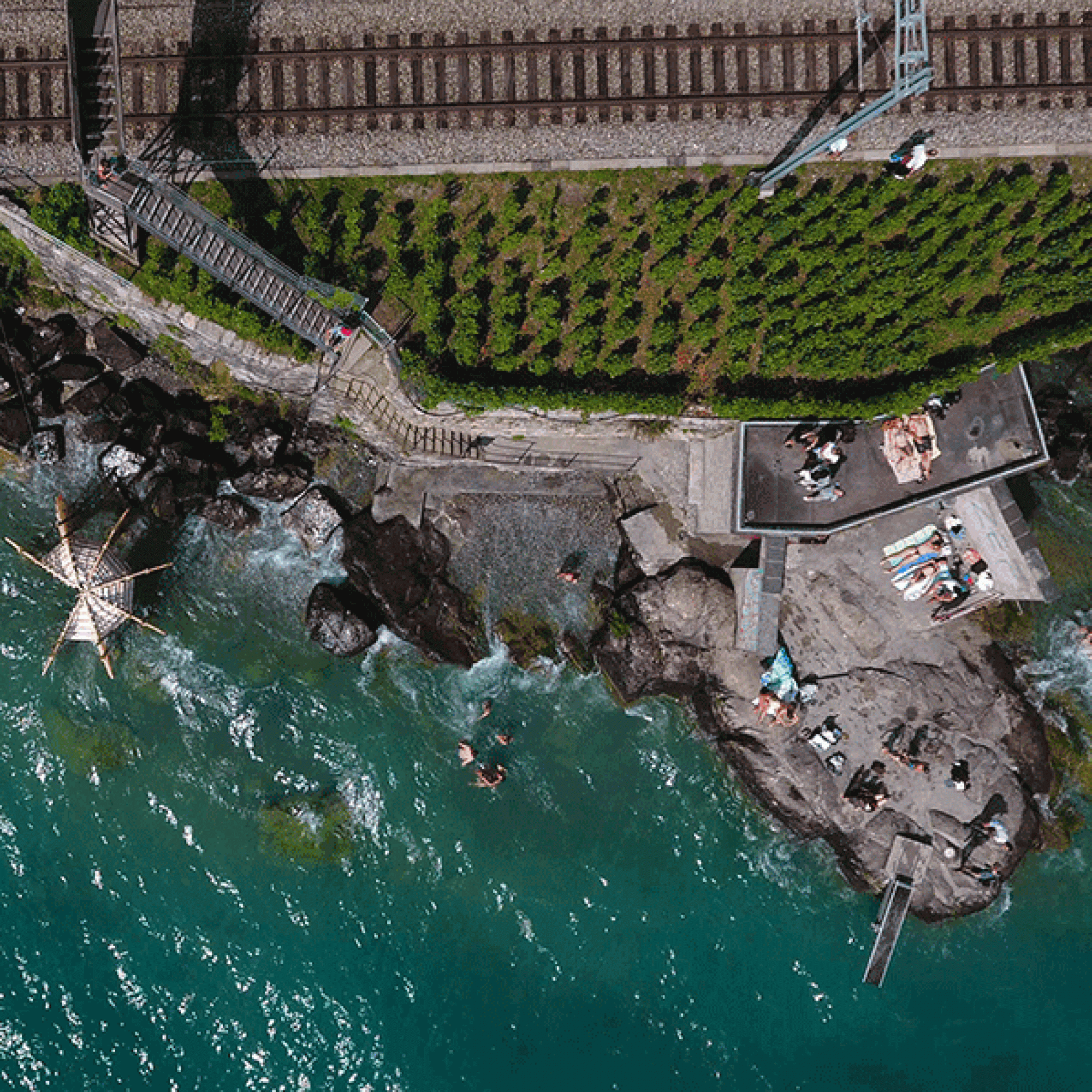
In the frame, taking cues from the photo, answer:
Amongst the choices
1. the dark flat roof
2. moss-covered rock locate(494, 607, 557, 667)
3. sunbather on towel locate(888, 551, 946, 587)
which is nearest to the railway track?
the dark flat roof

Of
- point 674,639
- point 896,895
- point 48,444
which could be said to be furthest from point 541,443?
point 896,895

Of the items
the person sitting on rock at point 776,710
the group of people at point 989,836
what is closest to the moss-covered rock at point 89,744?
the person sitting on rock at point 776,710

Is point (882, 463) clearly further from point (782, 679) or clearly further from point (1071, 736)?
point (1071, 736)

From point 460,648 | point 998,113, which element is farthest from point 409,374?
point 998,113

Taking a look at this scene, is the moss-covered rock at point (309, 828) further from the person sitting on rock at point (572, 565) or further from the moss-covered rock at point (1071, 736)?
the moss-covered rock at point (1071, 736)

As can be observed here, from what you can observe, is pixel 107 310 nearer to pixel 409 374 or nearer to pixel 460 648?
pixel 409 374
